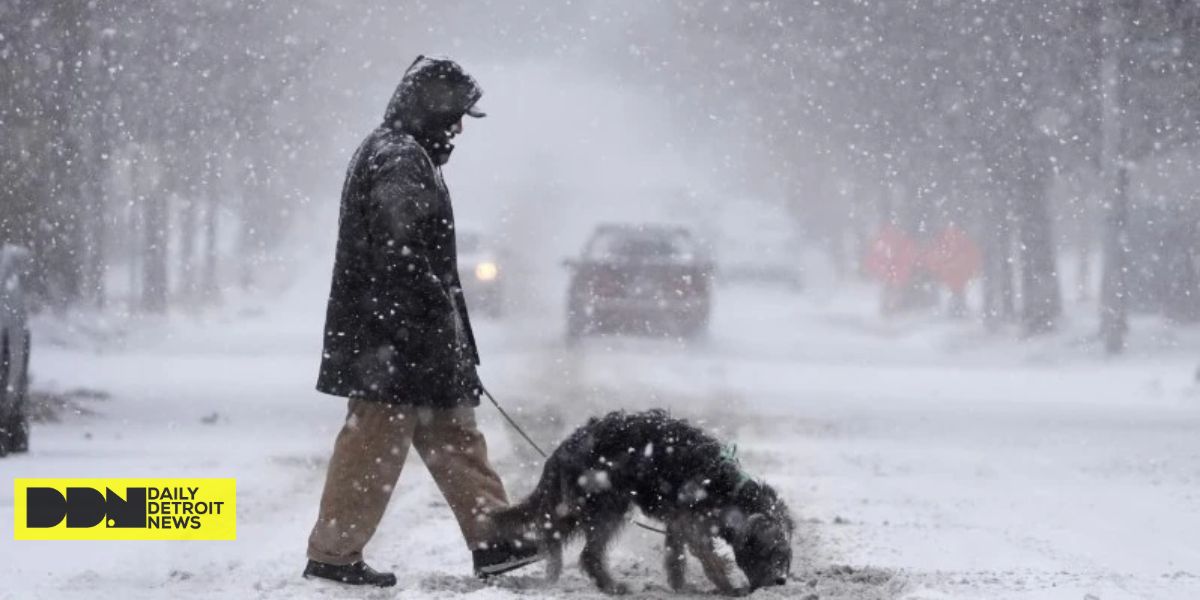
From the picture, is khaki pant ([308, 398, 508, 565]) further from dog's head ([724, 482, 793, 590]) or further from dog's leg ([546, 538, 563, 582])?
dog's head ([724, 482, 793, 590])

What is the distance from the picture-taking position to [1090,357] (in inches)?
819

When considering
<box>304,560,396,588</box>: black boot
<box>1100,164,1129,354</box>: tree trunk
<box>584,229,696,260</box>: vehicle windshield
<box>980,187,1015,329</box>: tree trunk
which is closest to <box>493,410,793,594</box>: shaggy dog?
<box>304,560,396,588</box>: black boot

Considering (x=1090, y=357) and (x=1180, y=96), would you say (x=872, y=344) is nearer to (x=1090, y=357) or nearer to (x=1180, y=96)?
(x=1090, y=357)

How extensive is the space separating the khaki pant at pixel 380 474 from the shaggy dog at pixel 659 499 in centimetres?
18

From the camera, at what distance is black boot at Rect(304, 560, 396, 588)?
5.14 metres

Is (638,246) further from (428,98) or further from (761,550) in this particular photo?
(761,550)

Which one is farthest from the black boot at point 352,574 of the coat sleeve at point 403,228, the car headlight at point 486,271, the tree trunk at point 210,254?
the tree trunk at point 210,254

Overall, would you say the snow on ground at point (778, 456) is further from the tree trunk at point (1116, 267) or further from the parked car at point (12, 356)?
the tree trunk at point (1116, 267)

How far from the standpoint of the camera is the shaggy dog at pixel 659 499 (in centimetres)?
514

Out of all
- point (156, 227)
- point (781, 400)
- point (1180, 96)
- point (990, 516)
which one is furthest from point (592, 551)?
point (156, 227)

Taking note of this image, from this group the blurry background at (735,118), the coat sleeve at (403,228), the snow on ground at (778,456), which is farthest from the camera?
the blurry background at (735,118)

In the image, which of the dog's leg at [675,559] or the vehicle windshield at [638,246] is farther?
the vehicle windshield at [638,246]

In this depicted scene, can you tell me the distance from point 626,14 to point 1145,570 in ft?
107

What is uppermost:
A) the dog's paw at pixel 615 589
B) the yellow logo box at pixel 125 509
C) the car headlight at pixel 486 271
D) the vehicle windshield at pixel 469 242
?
the vehicle windshield at pixel 469 242
